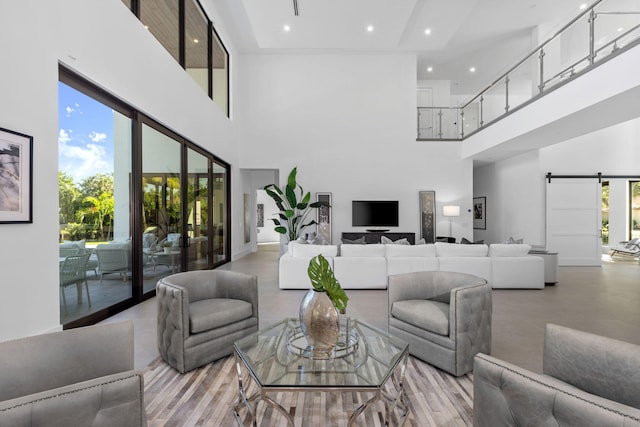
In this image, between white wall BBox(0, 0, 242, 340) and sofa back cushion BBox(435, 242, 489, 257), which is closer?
white wall BBox(0, 0, 242, 340)

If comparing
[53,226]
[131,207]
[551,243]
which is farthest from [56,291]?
[551,243]

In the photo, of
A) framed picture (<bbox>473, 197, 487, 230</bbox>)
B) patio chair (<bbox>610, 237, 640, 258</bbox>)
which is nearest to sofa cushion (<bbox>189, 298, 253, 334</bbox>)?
framed picture (<bbox>473, 197, 487, 230</bbox>)

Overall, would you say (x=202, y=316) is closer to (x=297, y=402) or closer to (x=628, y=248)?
(x=297, y=402)

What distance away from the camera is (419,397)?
2.38 meters

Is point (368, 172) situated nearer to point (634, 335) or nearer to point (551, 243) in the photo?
point (551, 243)

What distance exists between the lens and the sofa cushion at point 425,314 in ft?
8.96

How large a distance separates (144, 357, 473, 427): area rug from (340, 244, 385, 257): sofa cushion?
294 centimetres

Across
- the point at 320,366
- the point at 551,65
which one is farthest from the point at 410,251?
the point at 551,65

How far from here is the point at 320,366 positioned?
2004 mm

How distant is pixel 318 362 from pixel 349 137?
8.79 meters

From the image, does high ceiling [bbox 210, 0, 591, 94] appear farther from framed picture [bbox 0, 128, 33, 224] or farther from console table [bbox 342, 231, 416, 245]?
framed picture [bbox 0, 128, 33, 224]

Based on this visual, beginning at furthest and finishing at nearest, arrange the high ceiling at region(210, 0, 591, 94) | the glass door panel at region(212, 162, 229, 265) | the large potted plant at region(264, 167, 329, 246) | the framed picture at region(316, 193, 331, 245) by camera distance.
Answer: the framed picture at region(316, 193, 331, 245), the large potted plant at region(264, 167, 329, 246), the glass door panel at region(212, 162, 229, 265), the high ceiling at region(210, 0, 591, 94)

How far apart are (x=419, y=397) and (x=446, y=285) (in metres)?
1.14

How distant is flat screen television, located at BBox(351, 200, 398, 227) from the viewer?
10031mm
